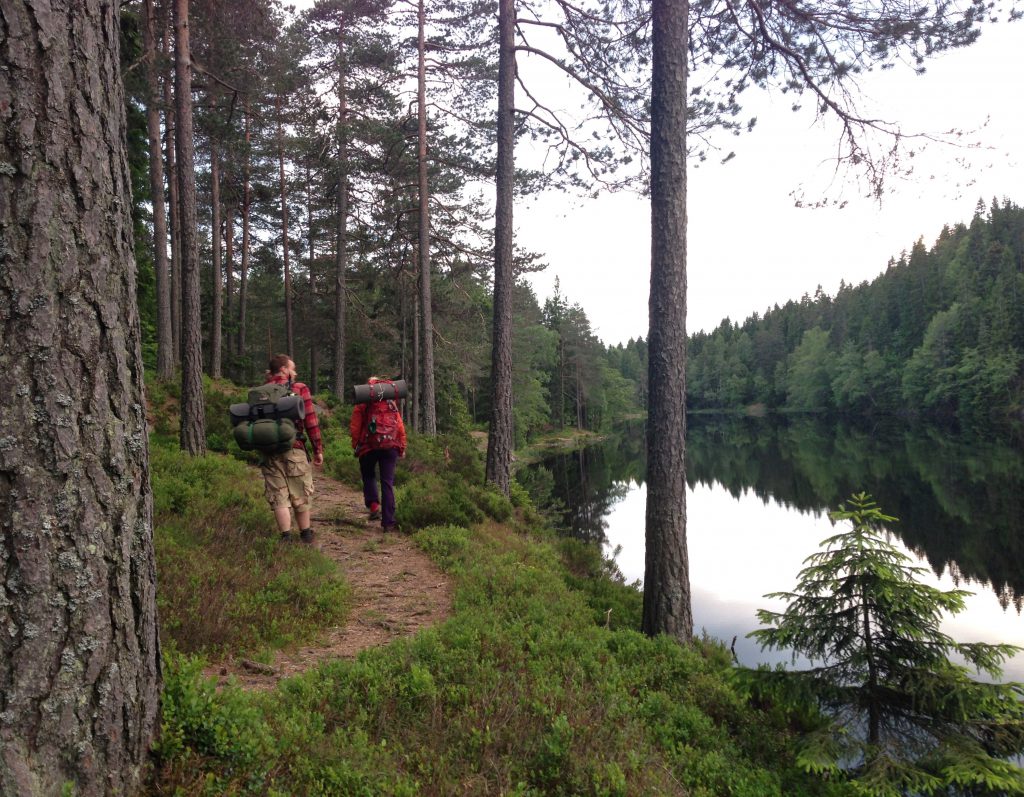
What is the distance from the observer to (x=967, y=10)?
602cm

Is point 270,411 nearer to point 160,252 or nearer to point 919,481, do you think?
point 160,252

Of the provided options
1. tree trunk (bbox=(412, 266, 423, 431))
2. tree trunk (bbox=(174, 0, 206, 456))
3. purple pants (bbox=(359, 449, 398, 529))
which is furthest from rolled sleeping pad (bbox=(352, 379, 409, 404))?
tree trunk (bbox=(412, 266, 423, 431))

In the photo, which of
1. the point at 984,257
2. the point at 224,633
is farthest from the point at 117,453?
the point at 984,257

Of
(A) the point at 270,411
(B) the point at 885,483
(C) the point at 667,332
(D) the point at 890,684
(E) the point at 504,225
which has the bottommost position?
(B) the point at 885,483

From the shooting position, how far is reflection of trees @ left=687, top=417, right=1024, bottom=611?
45.3 ft

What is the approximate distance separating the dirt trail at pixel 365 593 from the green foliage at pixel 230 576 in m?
0.18

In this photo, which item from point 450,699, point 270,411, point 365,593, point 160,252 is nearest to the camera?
point 450,699

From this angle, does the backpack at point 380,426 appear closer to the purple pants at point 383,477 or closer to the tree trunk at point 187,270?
the purple pants at point 383,477

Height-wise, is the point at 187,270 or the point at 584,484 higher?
the point at 187,270

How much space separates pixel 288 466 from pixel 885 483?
2400 centimetres

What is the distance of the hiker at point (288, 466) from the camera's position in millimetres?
6203

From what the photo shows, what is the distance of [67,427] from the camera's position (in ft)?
6.23

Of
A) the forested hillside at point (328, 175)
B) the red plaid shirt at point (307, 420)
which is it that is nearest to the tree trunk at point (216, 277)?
the forested hillside at point (328, 175)

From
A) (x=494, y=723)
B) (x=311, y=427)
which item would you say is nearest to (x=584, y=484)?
(x=311, y=427)
